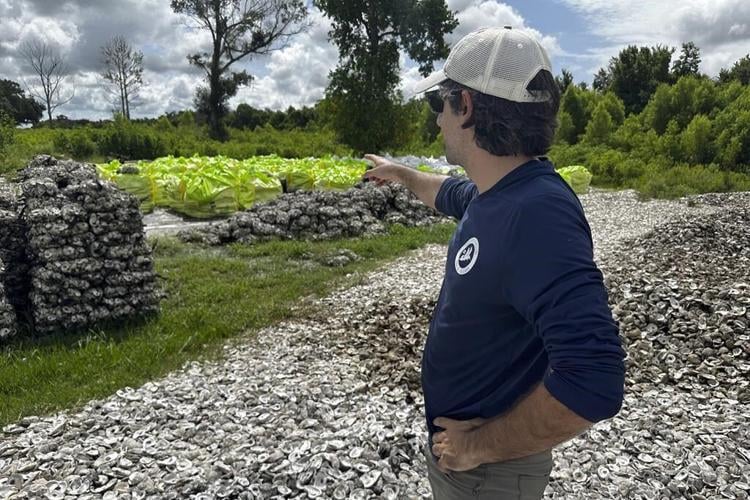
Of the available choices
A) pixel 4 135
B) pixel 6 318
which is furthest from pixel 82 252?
pixel 4 135

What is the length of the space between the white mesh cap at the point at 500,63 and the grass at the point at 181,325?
440 centimetres

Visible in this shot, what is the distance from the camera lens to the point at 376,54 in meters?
25.7

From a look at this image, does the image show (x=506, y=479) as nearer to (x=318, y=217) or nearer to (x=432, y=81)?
(x=432, y=81)

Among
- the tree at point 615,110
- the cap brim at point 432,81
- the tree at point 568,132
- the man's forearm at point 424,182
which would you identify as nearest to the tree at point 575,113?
the tree at point 568,132

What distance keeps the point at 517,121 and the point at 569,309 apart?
531 mm

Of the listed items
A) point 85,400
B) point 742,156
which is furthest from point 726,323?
point 742,156

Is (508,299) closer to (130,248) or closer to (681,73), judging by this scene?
(130,248)

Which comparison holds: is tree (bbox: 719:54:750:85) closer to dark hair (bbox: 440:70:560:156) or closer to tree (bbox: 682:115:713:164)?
tree (bbox: 682:115:713:164)

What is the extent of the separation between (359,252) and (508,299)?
9147 mm

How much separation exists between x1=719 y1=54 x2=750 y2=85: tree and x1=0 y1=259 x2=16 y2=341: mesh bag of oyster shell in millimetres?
43116

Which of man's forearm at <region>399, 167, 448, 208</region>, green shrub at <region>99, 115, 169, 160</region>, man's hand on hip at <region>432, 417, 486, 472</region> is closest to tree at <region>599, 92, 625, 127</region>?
green shrub at <region>99, 115, 169, 160</region>

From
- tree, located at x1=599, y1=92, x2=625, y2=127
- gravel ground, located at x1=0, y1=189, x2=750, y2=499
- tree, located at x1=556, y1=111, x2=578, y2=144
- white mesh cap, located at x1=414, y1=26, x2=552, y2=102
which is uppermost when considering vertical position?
tree, located at x1=599, y1=92, x2=625, y2=127

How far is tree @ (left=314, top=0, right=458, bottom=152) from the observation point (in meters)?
25.1

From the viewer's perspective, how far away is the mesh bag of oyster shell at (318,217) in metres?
11.3
